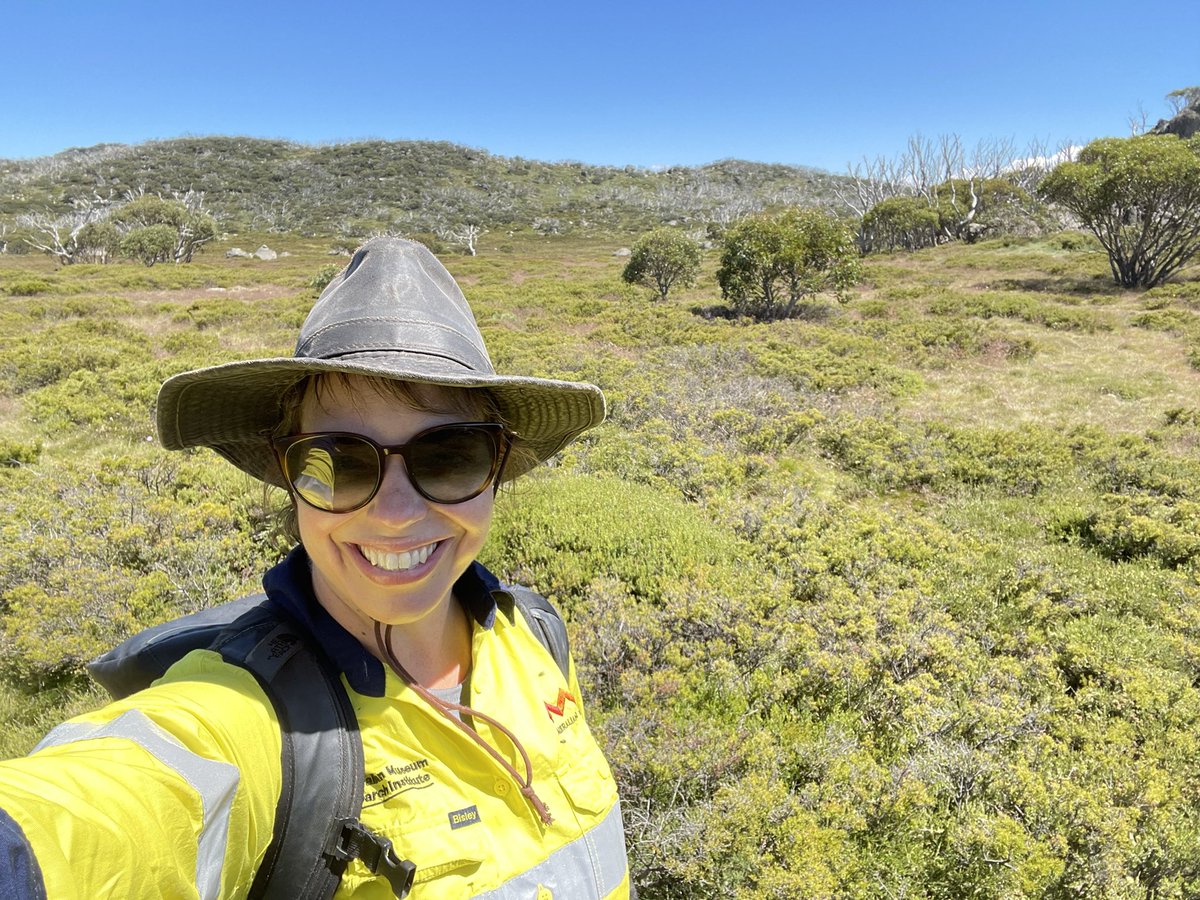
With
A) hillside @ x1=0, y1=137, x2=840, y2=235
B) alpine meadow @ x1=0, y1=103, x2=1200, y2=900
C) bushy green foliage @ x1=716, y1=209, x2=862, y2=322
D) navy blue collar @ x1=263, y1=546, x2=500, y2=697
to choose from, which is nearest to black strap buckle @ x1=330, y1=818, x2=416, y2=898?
navy blue collar @ x1=263, y1=546, x2=500, y2=697

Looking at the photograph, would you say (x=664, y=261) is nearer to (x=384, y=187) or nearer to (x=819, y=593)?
(x=819, y=593)

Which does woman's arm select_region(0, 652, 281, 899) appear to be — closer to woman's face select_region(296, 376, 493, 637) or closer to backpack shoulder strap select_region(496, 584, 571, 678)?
woman's face select_region(296, 376, 493, 637)

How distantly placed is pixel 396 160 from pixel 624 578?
124 m

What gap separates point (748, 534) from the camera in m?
5.76

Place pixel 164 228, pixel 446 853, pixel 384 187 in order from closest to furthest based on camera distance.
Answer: pixel 446 853, pixel 164 228, pixel 384 187

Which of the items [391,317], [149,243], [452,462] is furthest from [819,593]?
[149,243]

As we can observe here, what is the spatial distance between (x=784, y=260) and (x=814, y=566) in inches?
642

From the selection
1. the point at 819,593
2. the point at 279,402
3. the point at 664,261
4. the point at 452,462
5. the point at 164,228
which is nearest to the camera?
the point at 452,462

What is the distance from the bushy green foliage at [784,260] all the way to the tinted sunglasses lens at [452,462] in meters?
19.2

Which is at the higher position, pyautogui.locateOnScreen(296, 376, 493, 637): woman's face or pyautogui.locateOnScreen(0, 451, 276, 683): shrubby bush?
pyautogui.locateOnScreen(296, 376, 493, 637): woman's face

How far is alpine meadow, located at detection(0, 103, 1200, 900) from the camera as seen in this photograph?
8.67ft

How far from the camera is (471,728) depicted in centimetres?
130

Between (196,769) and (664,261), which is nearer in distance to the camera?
(196,769)

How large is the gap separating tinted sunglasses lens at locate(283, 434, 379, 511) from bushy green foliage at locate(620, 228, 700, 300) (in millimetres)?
24996
